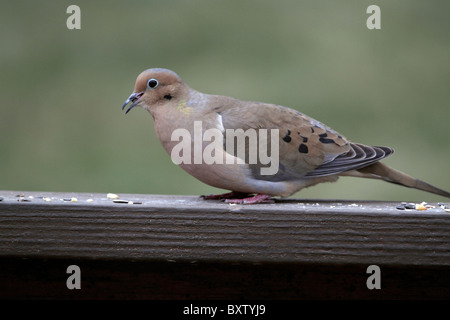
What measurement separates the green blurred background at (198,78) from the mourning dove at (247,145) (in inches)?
72.7

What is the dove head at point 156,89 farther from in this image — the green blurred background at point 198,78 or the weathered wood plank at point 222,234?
the green blurred background at point 198,78

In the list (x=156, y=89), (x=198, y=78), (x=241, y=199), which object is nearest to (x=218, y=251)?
(x=241, y=199)

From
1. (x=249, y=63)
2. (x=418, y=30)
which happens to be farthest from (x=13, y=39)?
(x=418, y=30)

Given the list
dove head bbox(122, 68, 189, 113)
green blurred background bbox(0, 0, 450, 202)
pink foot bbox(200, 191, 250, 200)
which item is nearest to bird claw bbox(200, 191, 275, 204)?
pink foot bbox(200, 191, 250, 200)

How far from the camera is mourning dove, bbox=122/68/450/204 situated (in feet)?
10.8

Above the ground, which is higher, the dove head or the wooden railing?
the dove head

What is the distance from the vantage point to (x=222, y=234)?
2.40 meters

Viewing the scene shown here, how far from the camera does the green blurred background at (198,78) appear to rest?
551 centimetres

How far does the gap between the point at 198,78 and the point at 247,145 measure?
2.30 m

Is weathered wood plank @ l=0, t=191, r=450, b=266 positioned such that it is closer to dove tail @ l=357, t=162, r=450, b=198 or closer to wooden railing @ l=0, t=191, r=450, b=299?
wooden railing @ l=0, t=191, r=450, b=299

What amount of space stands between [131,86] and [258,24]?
126 cm

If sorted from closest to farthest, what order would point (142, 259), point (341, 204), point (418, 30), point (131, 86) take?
1. point (142, 259)
2. point (341, 204)
3. point (131, 86)
4. point (418, 30)
